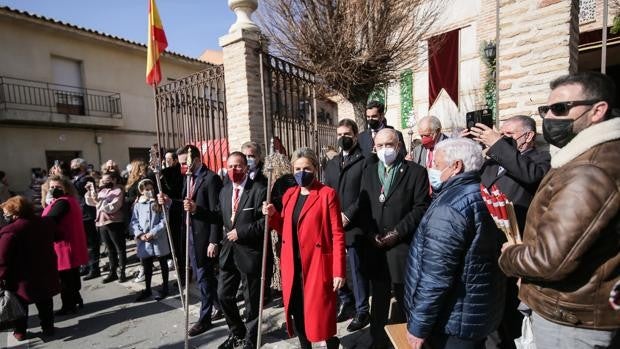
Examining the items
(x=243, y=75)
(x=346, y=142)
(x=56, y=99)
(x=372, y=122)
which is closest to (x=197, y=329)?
(x=346, y=142)

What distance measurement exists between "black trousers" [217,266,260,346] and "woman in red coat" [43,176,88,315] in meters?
2.76

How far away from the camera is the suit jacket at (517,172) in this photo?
2449 millimetres

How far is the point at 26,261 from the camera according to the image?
3977mm

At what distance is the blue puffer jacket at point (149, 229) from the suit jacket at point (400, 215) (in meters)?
3.34

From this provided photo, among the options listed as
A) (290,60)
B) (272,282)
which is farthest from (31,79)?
(272,282)

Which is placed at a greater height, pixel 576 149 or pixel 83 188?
pixel 576 149

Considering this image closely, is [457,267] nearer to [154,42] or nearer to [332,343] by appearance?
[332,343]

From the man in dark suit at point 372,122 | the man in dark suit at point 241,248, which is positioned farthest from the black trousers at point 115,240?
the man in dark suit at point 372,122

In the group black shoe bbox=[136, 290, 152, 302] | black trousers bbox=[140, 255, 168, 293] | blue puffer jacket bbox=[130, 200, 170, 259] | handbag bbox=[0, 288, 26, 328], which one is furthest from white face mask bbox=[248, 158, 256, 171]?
handbag bbox=[0, 288, 26, 328]

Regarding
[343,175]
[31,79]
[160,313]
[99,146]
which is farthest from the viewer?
[99,146]

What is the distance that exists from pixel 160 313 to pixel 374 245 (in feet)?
10.6

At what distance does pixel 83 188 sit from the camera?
7.00m

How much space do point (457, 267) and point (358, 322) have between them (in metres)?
2.09

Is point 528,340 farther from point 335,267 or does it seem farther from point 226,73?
point 226,73
